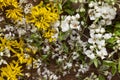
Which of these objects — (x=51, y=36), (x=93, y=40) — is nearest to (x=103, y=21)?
(x=93, y=40)

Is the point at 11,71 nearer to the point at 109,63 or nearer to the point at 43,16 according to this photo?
the point at 43,16

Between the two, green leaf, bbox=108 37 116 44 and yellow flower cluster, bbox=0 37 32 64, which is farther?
yellow flower cluster, bbox=0 37 32 64

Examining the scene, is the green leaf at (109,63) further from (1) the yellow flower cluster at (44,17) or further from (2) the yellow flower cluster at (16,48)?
(2) the yellow flower cluster at (16,48)

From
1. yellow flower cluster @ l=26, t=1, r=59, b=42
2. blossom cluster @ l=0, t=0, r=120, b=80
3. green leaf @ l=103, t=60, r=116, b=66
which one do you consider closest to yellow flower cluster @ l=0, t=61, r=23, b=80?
blossom cluster @ l=0, t=0, r=120, b=80

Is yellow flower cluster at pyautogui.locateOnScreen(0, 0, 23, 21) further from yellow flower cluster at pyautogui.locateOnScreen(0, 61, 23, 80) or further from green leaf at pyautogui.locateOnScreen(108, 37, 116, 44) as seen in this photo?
green leaf at pyautogui.locateOnScreen(108, 37, 116, 44)

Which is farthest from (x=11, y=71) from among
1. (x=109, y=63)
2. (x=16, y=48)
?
(x=109, y=63)

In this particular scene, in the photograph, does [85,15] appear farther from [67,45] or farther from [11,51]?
[11,51]

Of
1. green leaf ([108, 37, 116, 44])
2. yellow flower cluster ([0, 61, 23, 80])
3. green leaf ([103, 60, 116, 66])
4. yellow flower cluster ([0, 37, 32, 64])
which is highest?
green leaf ([108, 37, 116, 44])
